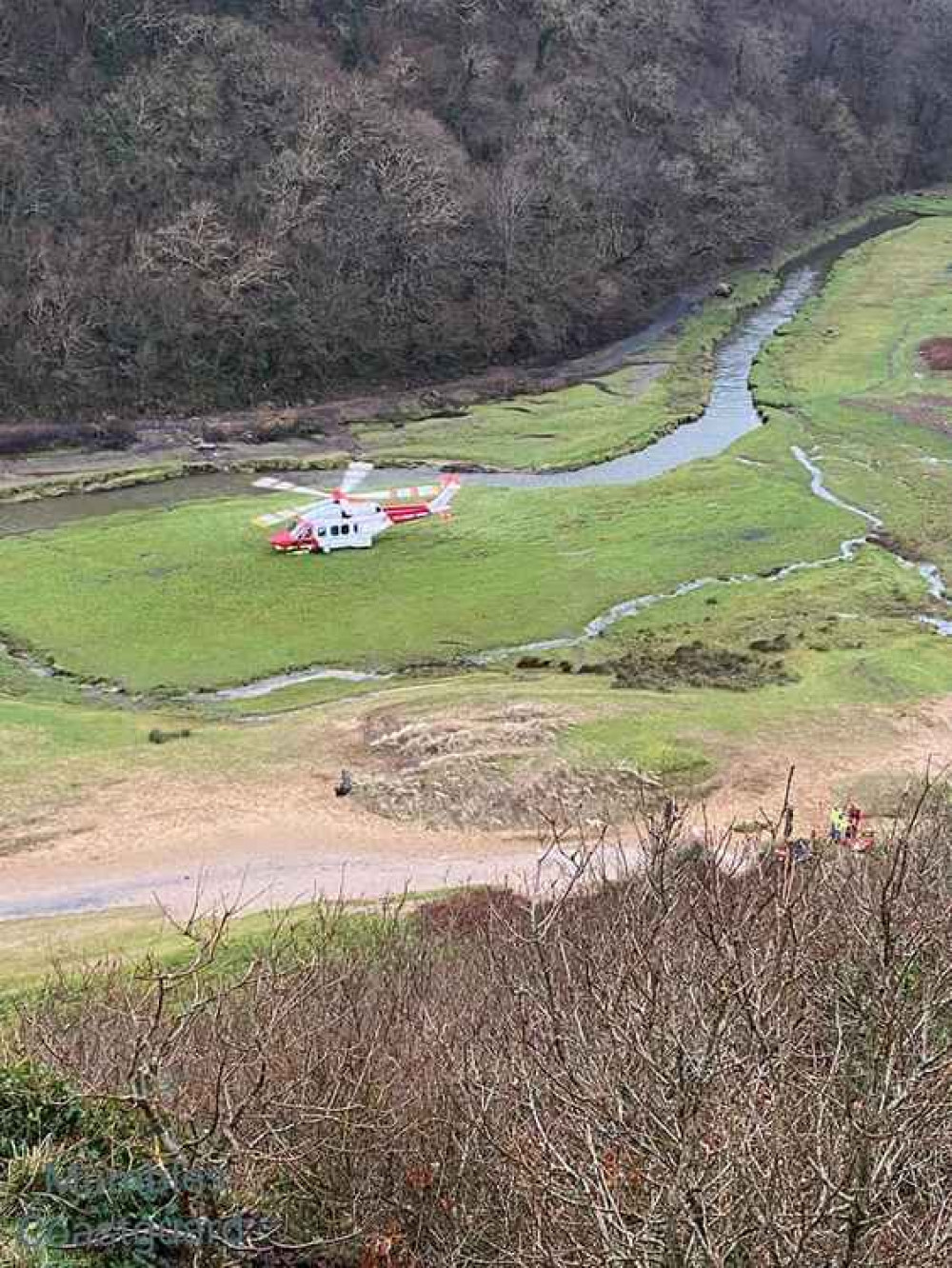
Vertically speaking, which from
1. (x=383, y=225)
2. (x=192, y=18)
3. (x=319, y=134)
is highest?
(x=192, y=18)

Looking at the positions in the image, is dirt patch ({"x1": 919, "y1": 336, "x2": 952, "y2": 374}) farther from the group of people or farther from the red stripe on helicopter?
the group of people

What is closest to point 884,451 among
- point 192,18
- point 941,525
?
point 941,525

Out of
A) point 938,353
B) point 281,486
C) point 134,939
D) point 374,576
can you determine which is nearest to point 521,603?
point 374,576

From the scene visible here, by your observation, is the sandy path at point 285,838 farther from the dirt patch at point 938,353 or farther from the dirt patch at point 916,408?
the dirt patch at point 938,353

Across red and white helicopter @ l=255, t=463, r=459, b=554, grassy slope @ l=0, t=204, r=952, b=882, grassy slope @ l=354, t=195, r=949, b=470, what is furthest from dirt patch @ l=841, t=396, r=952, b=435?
red and white helicopter @ l=255, t=463, r=459, b=554

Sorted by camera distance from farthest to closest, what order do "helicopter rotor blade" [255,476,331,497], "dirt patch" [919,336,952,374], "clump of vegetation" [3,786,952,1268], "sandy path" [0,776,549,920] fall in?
"dirt patch" [919,336,952,374] < "helicopter rotor blade" [255,476,331,497] < "sandy path" [0,776,549,920] < "clump of vegetation" [3,786,952,1268]

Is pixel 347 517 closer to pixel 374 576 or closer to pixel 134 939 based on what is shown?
pixel 374 576

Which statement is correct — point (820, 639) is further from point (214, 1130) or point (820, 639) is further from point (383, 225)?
point (383, 225)
